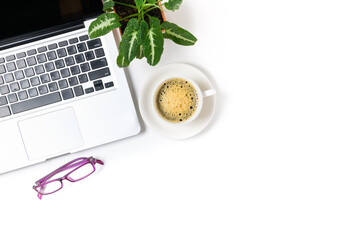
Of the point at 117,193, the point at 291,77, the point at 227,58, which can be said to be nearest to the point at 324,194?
the point at 291,77

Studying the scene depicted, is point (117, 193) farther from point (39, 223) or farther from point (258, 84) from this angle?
point (258, 84)

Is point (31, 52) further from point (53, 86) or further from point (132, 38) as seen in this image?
point (132, 38)

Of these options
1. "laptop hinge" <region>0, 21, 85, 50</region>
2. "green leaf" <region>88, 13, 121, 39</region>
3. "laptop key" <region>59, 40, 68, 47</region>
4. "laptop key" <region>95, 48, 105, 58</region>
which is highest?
"laptop hinge" <region>0, 21, 85, 50</region>

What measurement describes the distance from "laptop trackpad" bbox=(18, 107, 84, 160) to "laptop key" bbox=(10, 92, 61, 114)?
28mm

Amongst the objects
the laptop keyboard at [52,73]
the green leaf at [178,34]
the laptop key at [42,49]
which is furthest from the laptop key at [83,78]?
the green leaf at [178,34]

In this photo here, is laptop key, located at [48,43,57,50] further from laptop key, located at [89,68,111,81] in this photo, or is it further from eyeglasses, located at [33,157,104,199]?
eyeglasses, located at [33,157,104,199]

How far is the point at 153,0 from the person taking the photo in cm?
66

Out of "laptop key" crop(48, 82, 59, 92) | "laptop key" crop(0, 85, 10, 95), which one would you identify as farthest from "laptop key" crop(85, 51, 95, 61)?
"laptop key" crop(0, 85, 10, 95)

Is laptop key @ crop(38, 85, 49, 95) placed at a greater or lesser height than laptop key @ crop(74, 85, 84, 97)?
greater

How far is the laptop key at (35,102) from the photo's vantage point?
0.76 m

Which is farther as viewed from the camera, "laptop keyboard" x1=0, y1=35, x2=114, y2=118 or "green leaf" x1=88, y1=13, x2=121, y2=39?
"laptop keyboard" x1=0, y1=35, x2=114, y2=118

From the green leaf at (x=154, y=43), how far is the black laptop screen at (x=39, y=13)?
169mm

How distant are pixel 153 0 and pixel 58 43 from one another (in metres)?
0.26

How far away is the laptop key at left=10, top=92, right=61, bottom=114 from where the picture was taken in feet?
2.48
